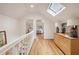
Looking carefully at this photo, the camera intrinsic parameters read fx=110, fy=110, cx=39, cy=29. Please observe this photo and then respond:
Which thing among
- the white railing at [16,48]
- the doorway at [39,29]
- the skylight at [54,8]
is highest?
the skylight at [54,8]

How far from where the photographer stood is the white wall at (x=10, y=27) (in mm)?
1256

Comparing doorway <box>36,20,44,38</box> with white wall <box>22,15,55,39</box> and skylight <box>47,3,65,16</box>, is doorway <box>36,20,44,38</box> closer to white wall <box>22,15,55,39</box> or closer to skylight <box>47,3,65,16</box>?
white wall <box>22,15,55,39</box>

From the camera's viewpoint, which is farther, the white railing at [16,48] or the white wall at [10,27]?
the white wall at [10,27]

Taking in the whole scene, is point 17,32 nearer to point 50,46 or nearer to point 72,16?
point 50,46

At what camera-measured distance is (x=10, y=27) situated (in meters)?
Answer: 1.32

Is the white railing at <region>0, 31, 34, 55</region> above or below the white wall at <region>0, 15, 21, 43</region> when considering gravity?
below

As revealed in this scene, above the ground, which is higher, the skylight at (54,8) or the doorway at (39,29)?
the skylight at (54,8)

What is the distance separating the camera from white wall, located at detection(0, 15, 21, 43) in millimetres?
1256

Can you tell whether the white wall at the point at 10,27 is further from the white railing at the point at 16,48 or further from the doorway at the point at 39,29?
the doorway at the point at 39,29

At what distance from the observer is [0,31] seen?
124 centimetres

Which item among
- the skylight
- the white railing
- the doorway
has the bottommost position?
the white railing

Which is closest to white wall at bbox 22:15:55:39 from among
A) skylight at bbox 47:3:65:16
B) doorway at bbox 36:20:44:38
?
doorway at bbox 36:20:44:38

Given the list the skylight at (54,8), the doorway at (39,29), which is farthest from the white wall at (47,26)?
the skylight at (54,8)
